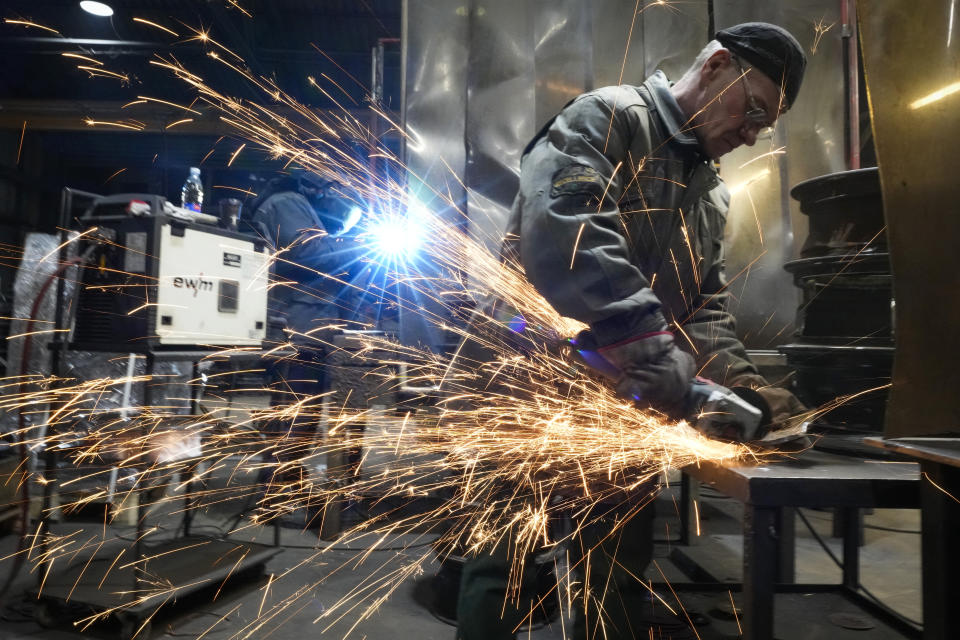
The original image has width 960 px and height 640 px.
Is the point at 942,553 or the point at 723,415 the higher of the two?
the point at 723,415

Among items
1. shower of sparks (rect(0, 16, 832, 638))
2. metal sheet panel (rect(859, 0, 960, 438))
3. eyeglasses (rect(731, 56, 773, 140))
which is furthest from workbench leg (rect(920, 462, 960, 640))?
eyeglasses (rect(731, 56, 773, 140))

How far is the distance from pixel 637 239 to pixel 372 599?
202 centimetres

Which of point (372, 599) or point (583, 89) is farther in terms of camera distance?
point (583, 89)

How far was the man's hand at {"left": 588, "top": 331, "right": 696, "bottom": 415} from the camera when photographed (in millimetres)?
1429

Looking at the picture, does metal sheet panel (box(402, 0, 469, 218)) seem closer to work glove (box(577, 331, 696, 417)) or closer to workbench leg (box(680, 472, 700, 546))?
workbench leg (box(680, 472, 700, 546))

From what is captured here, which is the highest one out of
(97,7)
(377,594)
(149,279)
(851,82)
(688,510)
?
(97,7)

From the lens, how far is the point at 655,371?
4.70 ft

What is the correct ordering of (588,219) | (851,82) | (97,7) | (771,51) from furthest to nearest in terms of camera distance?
(97,7)
(851,82)
(771,51)
(588,219)

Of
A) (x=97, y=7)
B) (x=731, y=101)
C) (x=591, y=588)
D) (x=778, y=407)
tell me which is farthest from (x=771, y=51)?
(x=97, y=7)

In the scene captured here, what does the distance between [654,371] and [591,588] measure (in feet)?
2.53

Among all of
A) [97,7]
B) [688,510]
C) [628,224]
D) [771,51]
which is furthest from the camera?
[97,7]

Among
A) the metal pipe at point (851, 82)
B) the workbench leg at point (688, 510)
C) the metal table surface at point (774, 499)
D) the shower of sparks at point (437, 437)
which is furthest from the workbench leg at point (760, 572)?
the metal pipe at point (851, 82)

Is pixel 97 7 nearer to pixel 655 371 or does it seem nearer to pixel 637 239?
pixel 637 239

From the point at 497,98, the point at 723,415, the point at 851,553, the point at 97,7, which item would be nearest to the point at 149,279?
the point at 497,98
